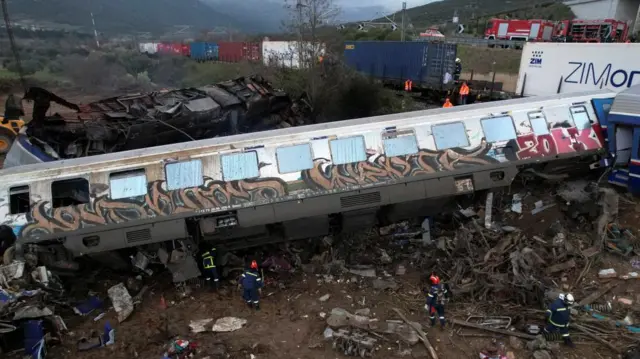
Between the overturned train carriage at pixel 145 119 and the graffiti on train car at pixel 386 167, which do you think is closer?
the graffiti on train car at pixel 386 167

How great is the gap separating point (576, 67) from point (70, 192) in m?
16.4

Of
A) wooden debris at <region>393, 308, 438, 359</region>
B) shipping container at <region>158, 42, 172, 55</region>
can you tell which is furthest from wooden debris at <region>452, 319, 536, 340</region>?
shipping container at <region>158, 42, 172, 55</region>

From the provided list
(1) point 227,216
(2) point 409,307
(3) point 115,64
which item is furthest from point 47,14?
(2) point 409,307

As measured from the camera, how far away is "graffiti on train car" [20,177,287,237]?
8.23 metres

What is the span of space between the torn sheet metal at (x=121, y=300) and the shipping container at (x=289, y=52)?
1449cm

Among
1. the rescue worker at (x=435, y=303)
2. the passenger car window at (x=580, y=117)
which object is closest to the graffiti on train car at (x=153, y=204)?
the rescue worker at (x=435, y=303)

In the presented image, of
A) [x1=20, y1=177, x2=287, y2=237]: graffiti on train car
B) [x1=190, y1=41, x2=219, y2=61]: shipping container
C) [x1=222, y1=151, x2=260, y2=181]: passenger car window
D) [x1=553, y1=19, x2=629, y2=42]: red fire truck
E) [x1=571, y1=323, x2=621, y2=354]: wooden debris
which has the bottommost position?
[x1=571, y1=323, x2=621, y2=354]: wooden debris

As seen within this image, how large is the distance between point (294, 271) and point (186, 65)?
33080mm

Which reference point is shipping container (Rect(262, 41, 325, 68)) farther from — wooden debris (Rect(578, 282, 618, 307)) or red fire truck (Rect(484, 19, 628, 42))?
red fire truck (Rect(484, 19, 628, 42))

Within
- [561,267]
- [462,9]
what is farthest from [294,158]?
[462,9]

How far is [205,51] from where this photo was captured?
4300 cm

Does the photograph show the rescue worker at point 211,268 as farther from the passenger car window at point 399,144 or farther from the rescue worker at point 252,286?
the passenger car window at point 399,144

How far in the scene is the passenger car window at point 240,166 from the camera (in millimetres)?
8594

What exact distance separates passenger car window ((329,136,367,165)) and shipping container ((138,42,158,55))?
1547 inches
